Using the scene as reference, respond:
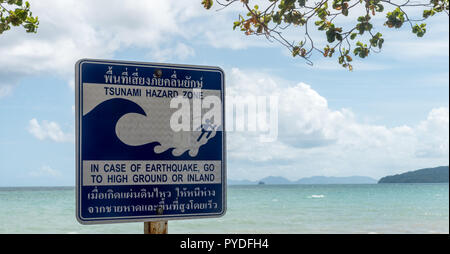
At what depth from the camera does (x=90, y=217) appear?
9.76 ft

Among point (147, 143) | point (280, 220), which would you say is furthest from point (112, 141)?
point (280, 220)

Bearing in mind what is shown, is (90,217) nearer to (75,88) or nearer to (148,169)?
(148,169)

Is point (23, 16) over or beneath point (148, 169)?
over

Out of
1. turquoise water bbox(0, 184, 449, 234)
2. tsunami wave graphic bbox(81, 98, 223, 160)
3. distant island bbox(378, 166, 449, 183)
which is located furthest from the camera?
distant island bbox(378, 166, 449, 183)

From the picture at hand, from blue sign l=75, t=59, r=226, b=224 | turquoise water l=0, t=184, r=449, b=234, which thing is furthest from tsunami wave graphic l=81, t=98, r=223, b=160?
turquoise water l=0, t=184, r=449, b=234

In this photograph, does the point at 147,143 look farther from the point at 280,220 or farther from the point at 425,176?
the point at 425,176

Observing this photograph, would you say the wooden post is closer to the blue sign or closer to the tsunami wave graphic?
the blue sign

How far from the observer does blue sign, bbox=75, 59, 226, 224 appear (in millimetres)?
2984

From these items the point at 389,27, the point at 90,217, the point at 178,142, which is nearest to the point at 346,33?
the point at 389,27

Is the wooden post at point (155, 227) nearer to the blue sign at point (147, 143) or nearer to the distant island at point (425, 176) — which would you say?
the blue sign at point (147, 143)
